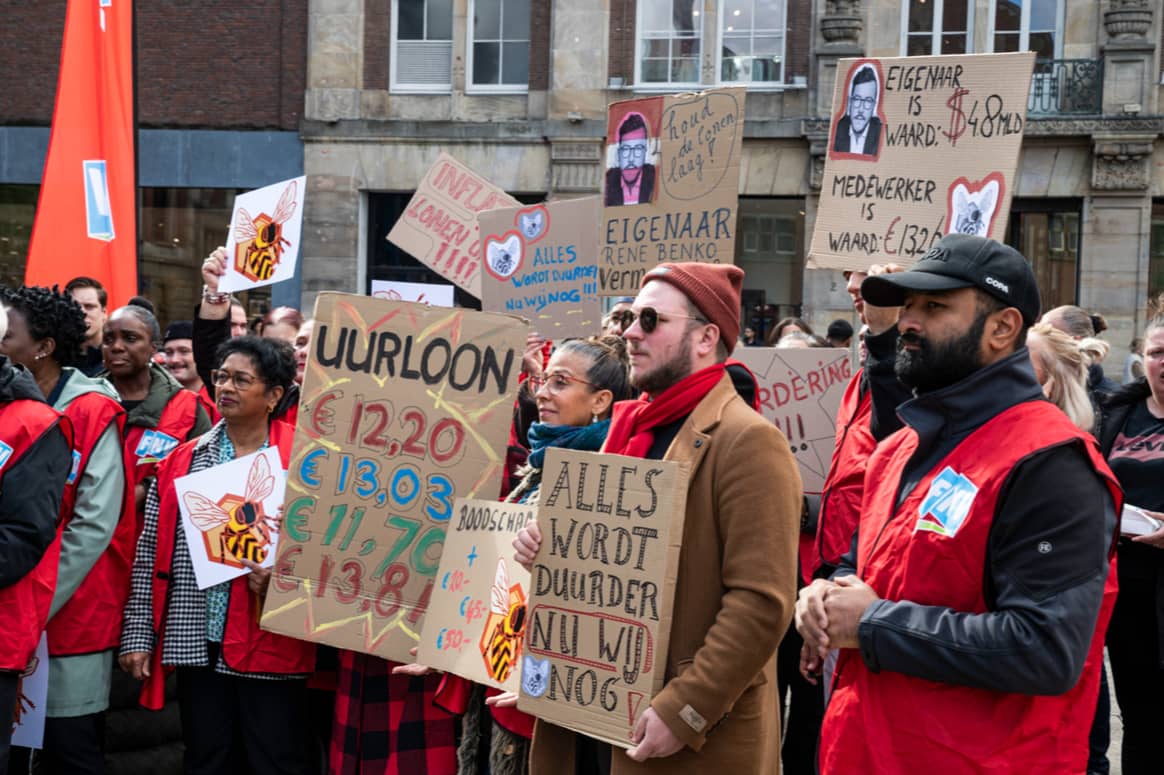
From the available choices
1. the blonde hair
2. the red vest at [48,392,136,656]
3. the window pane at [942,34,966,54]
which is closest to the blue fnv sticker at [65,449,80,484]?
the red vest at [48,392,136,656]

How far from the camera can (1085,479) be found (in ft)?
8.14

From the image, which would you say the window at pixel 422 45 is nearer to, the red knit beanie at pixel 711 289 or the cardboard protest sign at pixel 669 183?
the cardboard protest sign at pixel 669 183

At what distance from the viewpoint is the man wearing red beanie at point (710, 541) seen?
2918mm

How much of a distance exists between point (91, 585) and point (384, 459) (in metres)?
1.34

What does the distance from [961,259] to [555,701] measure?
55.7 inches

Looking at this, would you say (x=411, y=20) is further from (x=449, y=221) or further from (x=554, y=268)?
(x=554, y=268)

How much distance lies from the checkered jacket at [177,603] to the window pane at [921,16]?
47.1 feet

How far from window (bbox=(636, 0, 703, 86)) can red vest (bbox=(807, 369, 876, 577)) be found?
44.9ft

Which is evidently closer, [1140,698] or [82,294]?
[1140,698]

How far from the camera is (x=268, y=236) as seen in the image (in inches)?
264

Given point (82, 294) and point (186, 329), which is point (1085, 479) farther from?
A: point (82, 294)

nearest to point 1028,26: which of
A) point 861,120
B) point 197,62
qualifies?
point 197,62

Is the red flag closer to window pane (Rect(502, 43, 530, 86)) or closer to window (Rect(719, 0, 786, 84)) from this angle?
window pane (Rect(502, 43, 530, 86))

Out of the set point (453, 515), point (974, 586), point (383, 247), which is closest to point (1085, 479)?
point (974, 586)
